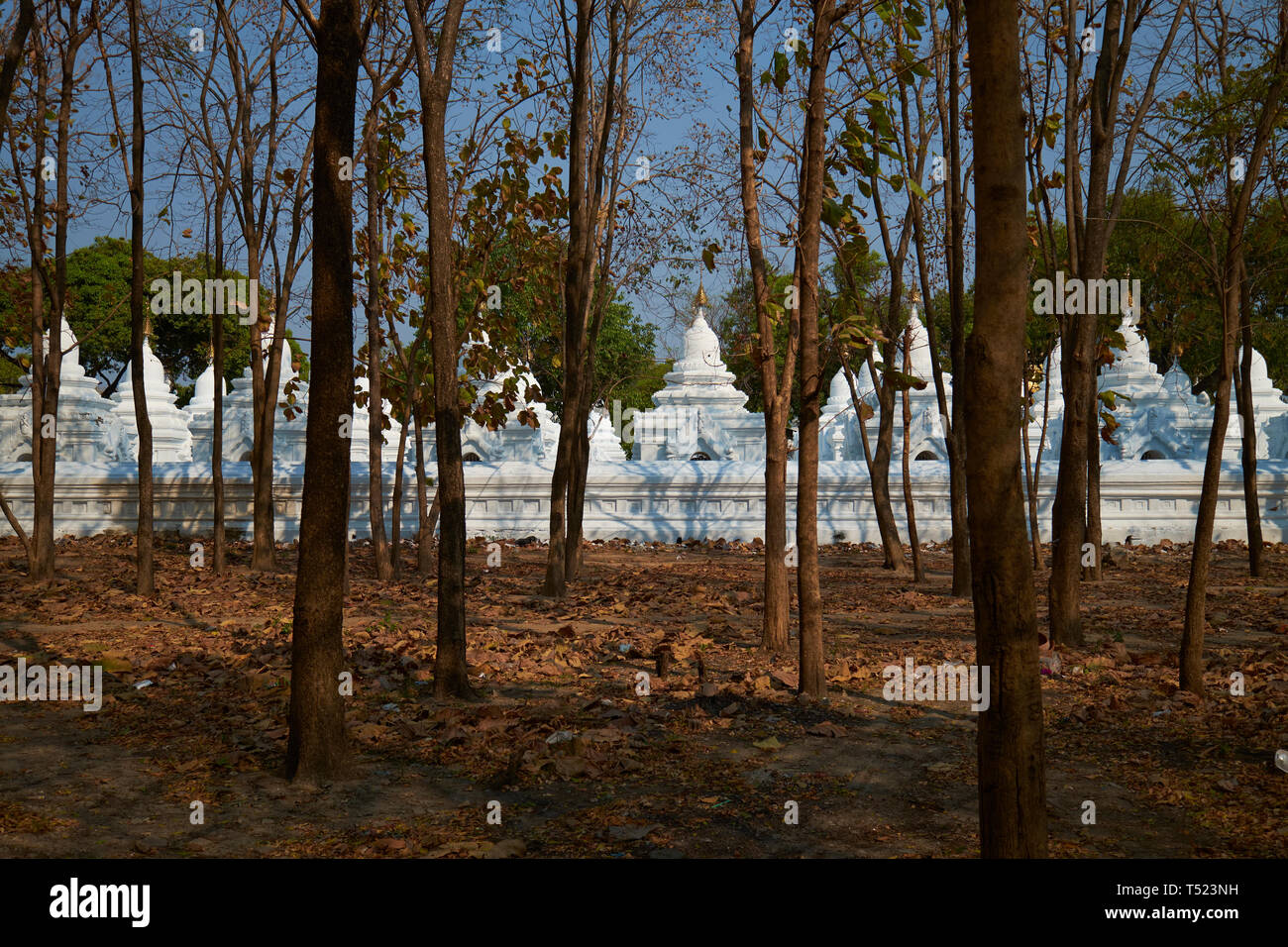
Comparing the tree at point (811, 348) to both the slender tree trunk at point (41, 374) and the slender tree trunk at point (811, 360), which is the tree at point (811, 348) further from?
the slender tree trunk at point (41, 374)

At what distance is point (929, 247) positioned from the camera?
1393cm

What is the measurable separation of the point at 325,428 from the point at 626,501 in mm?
12648

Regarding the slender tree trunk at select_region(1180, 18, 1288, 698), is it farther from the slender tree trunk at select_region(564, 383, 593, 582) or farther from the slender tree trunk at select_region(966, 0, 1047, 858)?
the slender tree trunk at select_region(564, 383, 593, 582)

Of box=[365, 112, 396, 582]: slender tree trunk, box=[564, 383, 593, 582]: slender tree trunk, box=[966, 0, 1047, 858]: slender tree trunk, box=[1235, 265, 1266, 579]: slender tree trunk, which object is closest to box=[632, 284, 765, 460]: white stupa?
box=[564, 383, 593, 582]: slender tree trunk

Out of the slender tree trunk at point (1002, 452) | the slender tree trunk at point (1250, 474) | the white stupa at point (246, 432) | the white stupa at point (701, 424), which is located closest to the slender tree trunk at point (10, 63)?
the slender tree trunk at point (1002, 452)

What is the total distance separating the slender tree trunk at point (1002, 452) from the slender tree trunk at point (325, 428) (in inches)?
124

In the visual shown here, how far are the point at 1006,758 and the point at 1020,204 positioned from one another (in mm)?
1654

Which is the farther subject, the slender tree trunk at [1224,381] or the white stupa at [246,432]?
the white stupa at [246,432]

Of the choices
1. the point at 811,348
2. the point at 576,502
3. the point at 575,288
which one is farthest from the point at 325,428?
the point at 576,502

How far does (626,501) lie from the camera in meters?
18.0

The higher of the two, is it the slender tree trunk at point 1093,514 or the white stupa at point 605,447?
the white stupa at point 605,447

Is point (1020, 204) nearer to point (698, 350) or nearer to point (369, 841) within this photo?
point (369, 841)

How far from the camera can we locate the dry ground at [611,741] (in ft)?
15.6

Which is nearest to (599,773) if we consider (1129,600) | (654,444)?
(1129,600)
